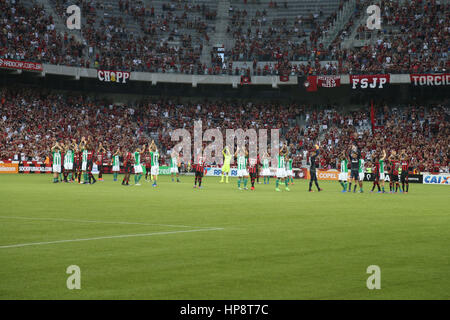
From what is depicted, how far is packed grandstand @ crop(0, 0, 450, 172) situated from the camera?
193 ft

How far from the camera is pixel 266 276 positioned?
9.56m

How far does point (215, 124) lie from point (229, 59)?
789 cm

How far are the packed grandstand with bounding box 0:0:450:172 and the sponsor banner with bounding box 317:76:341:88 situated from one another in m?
1.84

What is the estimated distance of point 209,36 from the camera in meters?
71.4

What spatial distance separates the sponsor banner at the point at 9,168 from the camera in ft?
174

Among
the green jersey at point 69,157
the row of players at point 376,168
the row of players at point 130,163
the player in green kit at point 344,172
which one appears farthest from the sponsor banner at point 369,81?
the green jersey at point 69,157

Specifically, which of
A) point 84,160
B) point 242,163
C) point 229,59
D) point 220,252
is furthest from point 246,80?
point 220,252

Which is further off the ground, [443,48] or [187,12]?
[187,12]

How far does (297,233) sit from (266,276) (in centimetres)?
565

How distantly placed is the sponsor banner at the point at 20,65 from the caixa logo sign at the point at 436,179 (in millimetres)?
35431

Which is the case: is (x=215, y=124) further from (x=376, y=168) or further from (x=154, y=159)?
(x=376, y=168)

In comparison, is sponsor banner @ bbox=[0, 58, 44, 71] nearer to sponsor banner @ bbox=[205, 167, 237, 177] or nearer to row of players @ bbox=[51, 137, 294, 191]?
row of players @ bbox=[51, 137, 294, 191]
